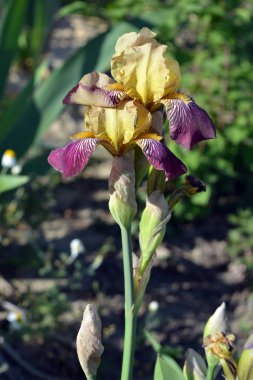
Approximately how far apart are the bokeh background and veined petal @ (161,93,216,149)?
131 centimetres

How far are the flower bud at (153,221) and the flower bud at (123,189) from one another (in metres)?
0.03

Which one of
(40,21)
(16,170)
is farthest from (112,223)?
(40,21)

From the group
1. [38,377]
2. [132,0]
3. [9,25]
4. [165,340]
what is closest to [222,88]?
[132,0]

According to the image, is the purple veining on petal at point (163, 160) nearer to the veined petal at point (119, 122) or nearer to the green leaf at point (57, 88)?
the veined petal at point (119, 122)

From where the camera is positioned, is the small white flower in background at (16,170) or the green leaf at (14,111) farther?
the green leaf at (14,111)

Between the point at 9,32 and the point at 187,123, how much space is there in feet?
6.47

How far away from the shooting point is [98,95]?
1146 mm

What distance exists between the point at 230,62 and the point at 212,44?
115 mm

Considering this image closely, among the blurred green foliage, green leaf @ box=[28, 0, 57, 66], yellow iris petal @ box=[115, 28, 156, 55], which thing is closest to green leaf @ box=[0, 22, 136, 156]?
the blurred green foliage

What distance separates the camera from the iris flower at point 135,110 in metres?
1.13

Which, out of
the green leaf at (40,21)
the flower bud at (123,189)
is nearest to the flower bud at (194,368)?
the flower bud at (123,189)

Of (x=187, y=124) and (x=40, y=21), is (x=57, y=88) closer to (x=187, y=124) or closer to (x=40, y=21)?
(x=40, y=21)

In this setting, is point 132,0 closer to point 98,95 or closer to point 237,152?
point 237,152

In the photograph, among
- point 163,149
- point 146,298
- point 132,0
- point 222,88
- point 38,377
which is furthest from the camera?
point 132,0
